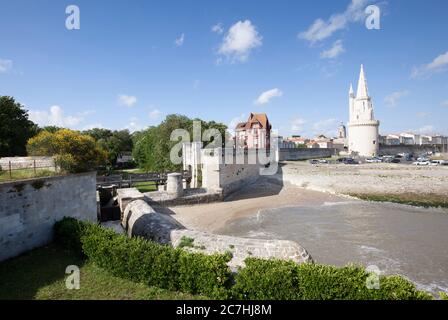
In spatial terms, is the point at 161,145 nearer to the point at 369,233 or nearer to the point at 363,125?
the point at 369,233

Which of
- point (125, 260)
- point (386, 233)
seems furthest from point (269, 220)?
point (125, 260)

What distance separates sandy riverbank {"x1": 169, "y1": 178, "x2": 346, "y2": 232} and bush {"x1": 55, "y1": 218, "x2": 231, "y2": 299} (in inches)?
382

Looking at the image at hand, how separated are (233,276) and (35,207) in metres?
A: 8.73

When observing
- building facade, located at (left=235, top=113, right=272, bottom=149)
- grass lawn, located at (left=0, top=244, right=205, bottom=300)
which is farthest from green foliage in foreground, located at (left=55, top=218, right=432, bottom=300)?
building facade, located at (left=235, top=113, right=272, bottom=149)

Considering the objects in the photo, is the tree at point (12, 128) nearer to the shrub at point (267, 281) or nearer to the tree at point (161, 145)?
the tree at point (161, 145)

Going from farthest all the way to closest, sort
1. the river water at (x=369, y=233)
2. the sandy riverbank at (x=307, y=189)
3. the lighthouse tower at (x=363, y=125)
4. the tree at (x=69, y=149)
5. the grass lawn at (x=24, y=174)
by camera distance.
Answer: the lighthouse tower at (x=363, y=125) → the sandy riverbank at (x=307, y=189) → the tree at (x=69, y=149) → the river water at (x=369, y=233) → the grass lawn at (x=24, y=174)

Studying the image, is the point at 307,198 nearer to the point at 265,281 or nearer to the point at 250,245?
the point at 250,245

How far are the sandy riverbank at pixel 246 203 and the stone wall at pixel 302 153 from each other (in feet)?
89.5

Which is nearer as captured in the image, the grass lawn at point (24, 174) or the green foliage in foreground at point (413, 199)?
the grass lawn at point (24, 174)

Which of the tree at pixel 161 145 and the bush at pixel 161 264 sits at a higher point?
the tree at pixel 161 145

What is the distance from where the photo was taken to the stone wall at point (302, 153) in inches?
2475

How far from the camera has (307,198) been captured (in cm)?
2862

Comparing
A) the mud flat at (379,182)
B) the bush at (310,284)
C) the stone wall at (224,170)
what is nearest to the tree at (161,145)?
the stone wall at (224,170)

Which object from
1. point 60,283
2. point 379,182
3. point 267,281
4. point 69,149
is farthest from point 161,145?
point 267,281
